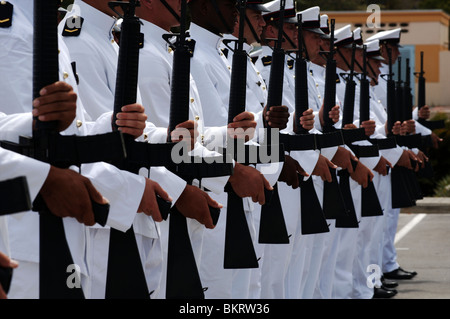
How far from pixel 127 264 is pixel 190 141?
2.31ft

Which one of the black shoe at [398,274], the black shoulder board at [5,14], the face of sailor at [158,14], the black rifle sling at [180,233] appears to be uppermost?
the face of sailor at [158,14]

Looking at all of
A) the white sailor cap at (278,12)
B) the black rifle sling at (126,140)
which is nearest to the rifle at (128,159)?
the black rifle sling at (126,140)

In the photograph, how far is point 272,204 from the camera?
234 inches

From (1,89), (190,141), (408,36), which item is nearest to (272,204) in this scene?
(190,141)

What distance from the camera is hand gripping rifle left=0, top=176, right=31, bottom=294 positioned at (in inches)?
103

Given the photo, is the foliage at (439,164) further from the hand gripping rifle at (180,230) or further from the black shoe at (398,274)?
the hand gripping rifle at (180,230)

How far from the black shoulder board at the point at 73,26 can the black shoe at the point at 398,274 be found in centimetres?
642

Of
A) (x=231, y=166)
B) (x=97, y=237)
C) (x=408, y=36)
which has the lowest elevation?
(x=97, y=237)

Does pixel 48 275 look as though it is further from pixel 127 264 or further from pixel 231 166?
pixel 231 166

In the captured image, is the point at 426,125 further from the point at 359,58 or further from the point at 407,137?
the point at 359,58

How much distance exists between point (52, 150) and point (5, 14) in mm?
689

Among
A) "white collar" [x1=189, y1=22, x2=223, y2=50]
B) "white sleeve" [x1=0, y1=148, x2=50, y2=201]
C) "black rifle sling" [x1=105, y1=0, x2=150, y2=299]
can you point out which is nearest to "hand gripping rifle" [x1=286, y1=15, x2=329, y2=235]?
"white collar" [x1=189, y1=22, x2=223, y2=50]

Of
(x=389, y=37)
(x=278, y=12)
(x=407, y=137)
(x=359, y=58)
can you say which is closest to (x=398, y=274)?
(x=407, y=137)

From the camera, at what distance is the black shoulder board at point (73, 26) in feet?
14.0
